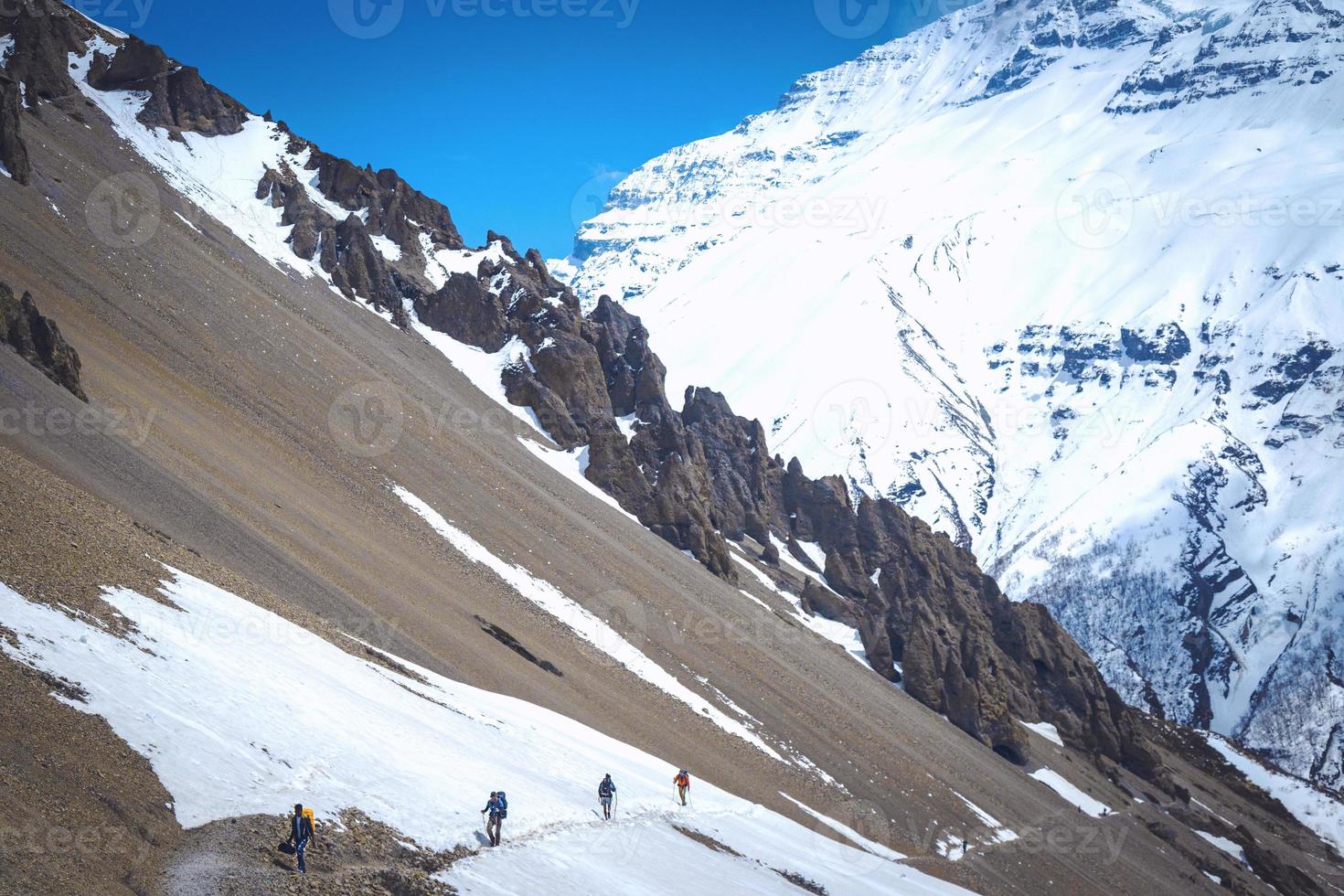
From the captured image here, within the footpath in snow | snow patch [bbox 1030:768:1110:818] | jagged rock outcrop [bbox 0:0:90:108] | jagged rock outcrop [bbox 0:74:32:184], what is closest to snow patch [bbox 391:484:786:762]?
the footpath in snow

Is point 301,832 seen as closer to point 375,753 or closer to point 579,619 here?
point 375,753

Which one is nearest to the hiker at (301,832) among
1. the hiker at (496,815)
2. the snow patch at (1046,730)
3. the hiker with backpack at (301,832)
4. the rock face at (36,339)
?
the hiker with backpack at (301,832)

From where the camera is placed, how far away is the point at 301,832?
2247 cm

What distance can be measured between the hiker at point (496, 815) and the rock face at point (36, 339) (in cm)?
3575

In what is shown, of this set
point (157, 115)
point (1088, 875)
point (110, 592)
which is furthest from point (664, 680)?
point (157, 115)

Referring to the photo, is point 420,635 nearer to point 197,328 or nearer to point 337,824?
point 337,824

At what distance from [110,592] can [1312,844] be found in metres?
128

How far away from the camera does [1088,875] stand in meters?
70.5

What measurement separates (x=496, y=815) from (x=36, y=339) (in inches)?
1550

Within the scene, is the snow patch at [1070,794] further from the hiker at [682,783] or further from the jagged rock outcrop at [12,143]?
the jagged rock outcrop at [12,143]

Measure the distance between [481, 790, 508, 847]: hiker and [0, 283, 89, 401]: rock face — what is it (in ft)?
117

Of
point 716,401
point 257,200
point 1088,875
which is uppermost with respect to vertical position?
point 716,401

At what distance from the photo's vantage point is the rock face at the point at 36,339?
51875mm

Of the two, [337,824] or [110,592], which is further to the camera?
[110,592]
